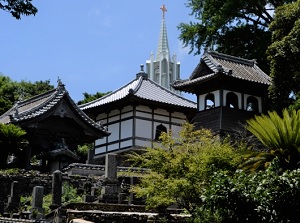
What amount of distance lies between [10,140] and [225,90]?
38.7 feet

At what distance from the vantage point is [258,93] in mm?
33500

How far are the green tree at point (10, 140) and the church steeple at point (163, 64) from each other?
56910 mm

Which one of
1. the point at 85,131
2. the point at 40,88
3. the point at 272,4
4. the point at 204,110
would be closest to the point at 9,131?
the point at 85,131

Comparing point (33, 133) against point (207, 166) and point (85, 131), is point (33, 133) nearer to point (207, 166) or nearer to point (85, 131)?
point (85, 131)

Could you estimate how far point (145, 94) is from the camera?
120 feet

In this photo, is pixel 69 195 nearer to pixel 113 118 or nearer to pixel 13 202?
pixel 13 202

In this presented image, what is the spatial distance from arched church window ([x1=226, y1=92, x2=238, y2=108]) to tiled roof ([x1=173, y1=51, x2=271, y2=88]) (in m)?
1.14

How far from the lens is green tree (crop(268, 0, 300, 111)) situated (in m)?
26.9

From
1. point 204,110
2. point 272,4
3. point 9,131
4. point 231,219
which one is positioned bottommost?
point 231,219

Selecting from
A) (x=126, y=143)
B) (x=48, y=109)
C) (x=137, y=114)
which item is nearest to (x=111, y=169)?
(x=48, y=109)

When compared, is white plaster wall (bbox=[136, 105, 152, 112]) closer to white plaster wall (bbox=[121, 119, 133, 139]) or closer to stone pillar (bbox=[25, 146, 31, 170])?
white plaster wall (bbox=[121, 119, 133, 139])

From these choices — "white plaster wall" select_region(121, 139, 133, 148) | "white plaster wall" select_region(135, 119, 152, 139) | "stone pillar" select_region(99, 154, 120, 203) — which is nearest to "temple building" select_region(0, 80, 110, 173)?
"white plaster wall" select_region(121, 139, 133, 148)

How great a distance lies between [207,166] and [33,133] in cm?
1424

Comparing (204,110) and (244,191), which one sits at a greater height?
(204,110)
